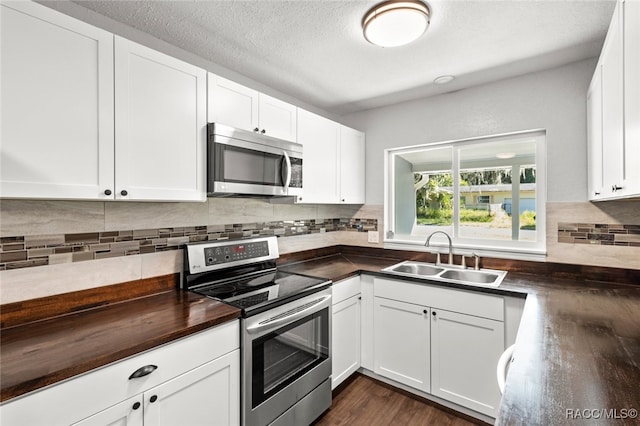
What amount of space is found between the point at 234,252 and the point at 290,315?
62 cm

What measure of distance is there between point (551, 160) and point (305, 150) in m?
1.83

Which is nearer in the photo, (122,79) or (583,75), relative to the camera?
(122,79)

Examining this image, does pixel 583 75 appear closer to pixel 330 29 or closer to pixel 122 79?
pixel 330 29

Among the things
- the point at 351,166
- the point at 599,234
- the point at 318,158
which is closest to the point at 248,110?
the point at 318,158

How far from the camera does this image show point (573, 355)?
1.02 meters

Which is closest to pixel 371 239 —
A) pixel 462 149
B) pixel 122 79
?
pixel 462 149

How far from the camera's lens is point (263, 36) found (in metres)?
1.78

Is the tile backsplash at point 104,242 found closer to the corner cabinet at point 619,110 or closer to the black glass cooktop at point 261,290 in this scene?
the black glass cooktop at point 261,290

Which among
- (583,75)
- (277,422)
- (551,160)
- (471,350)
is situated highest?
(583,75)

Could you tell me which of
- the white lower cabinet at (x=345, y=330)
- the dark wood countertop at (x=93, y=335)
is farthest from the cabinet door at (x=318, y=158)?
the dark wood countertop at (x=93, y=335)

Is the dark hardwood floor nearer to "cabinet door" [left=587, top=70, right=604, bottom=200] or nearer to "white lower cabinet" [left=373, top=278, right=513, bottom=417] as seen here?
"white lower cabinet" [left=373, top=278, right=513, bottom=417]

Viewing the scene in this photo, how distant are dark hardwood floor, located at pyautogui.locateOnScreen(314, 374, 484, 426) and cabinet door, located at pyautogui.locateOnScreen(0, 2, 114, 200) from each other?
197cm

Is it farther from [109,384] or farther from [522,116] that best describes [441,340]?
[109,384]

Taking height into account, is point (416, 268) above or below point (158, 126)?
below
